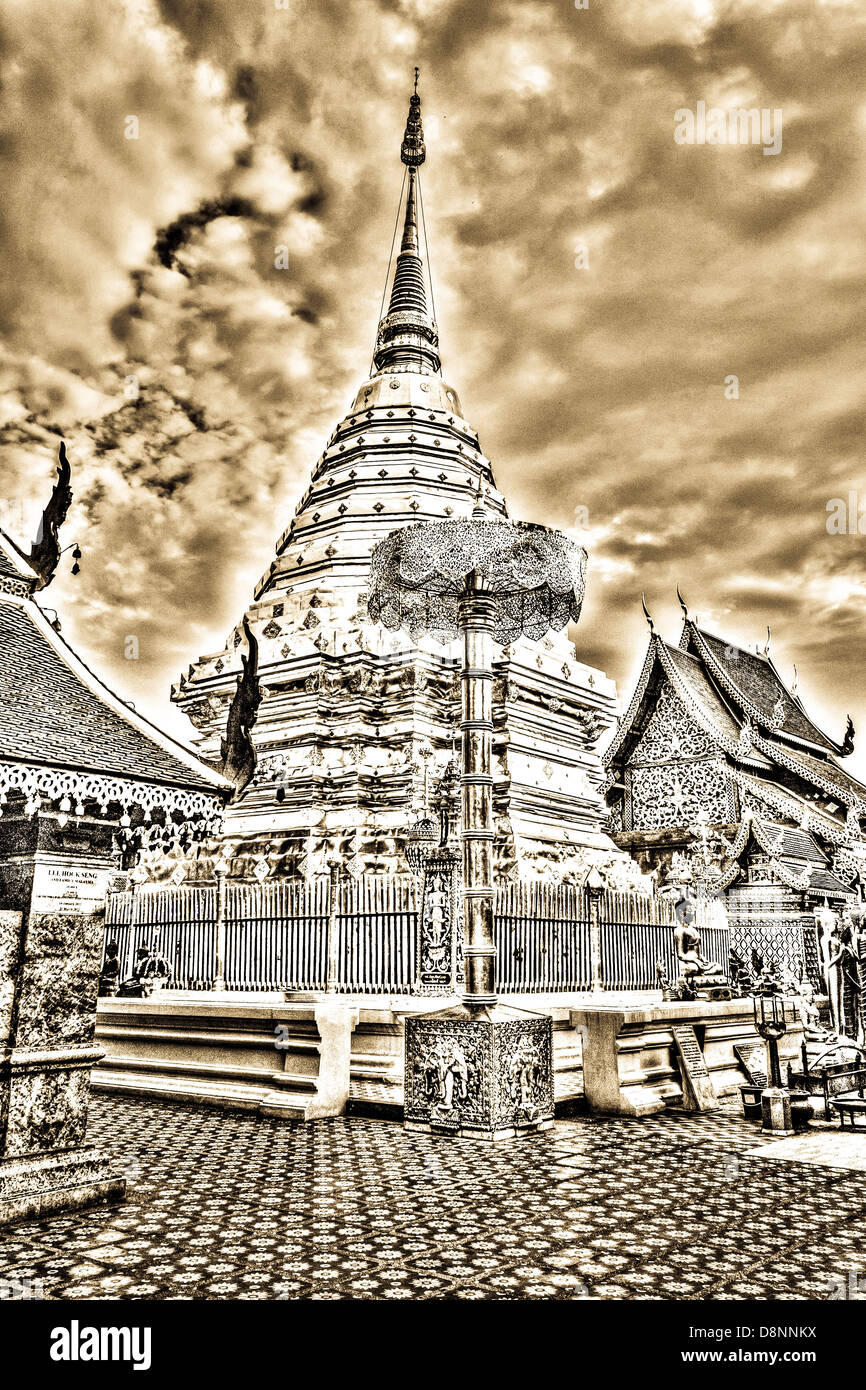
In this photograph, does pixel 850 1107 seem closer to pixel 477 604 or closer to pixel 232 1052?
pixel 477 604

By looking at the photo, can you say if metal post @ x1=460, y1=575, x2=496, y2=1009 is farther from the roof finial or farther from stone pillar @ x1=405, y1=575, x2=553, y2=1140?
the roof finial

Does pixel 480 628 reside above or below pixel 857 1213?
Result: above

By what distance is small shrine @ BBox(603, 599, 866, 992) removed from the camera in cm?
→ 1823

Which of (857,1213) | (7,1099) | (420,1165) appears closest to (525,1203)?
(420,1165)

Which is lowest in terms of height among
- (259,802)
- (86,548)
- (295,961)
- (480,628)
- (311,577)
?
(295,961)

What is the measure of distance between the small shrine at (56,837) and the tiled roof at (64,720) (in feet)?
0.04

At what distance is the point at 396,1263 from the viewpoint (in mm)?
4031

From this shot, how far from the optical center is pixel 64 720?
7.70 meters

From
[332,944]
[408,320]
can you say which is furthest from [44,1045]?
[408,320]

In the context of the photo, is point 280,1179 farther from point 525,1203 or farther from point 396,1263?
point 396,1263

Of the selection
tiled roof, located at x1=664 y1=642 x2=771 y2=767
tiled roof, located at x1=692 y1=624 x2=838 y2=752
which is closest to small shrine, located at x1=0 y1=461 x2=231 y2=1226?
tiled roof, located at x1=664 y1=642 x2=771 y2=767

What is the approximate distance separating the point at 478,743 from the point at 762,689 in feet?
68.6

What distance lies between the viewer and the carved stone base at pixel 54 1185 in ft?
15.9
